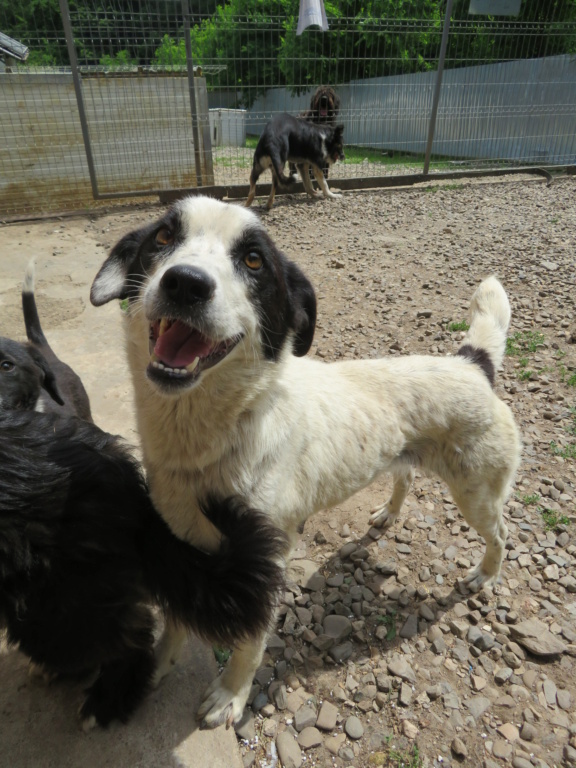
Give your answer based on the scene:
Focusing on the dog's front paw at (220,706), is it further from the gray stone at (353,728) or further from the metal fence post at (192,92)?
the metal fence post at (192,92)

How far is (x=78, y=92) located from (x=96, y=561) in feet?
28.2

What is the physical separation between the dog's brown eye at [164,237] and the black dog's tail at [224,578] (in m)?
1.00

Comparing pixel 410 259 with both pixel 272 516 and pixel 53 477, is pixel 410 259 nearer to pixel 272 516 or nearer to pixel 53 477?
pixel 272 516

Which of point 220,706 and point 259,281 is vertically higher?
point 259,281

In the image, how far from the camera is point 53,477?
1.27 meters

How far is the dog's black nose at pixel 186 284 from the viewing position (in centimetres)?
147

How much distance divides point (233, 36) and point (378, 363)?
9.52 m

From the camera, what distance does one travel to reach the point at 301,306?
6.68 ft

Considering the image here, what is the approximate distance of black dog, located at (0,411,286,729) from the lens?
1231 mm

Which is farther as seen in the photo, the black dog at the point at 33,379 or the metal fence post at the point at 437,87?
the metal fence post at the point at 437,87

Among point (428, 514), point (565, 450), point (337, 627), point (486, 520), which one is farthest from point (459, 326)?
point (337, 627)

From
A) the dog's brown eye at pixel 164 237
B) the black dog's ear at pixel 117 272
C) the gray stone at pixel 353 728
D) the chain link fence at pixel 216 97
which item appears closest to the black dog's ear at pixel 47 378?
the black dog's ear at pixel 117 272

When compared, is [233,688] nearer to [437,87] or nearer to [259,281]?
[259,281]

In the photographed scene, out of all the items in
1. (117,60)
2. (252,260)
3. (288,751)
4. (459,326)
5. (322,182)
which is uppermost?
(117,60)
